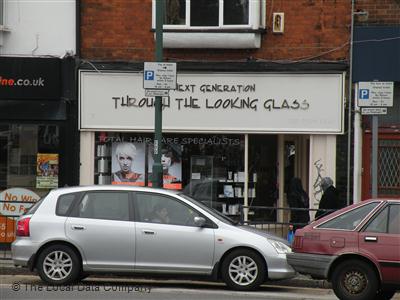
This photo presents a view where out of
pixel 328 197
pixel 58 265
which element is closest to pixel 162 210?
pixel 58 265

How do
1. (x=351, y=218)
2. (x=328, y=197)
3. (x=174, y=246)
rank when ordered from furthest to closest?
(x=328, y=197)
(x=174, y=246)
(x=351, y=218)

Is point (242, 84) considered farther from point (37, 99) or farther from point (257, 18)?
point (37, 99)

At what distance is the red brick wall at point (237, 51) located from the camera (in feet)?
48.4

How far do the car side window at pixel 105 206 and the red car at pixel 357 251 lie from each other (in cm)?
264

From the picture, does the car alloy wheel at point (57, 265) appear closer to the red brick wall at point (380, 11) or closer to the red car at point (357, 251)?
the red car at point (357, 251)

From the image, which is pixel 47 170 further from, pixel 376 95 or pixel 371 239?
pixel 371 239

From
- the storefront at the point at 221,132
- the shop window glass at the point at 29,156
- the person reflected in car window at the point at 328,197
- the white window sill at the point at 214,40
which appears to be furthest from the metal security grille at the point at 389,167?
the shop window glass at the point at 29,156

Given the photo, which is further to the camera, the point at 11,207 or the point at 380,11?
the point at 380,11

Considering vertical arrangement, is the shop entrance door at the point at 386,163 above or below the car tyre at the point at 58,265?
above

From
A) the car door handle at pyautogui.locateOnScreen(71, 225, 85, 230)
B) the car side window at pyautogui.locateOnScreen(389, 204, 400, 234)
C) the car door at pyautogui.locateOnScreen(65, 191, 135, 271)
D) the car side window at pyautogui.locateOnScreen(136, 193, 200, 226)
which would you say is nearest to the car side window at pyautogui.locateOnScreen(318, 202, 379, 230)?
the car side window at pyautogui.locateOnScreen(389, 204, 400, 234)

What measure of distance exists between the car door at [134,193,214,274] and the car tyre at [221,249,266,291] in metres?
0.27

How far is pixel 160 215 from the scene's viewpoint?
34.4 ft

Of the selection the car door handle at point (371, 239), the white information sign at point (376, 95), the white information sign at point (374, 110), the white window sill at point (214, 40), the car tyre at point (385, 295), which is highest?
the white window sill at point (214, 40)

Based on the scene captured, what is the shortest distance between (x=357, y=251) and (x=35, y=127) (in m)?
8.25
